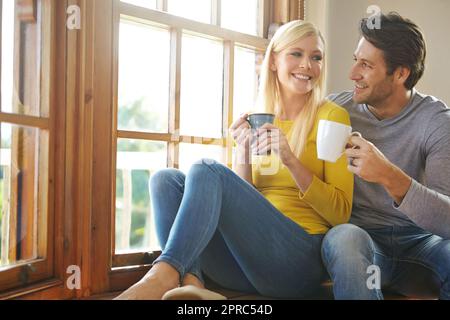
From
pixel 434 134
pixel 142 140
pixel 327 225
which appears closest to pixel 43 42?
pixel 142 140

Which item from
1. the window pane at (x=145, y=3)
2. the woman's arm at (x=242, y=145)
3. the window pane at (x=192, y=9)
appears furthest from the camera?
the window pane at (x=192, y=9)

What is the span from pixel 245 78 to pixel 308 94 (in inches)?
14.5

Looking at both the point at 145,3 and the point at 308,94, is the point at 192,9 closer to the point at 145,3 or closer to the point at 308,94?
the point at 145,3

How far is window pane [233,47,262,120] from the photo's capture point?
5.92ft

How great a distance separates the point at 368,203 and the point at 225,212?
17.5 inches

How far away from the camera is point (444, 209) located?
47.3 inches

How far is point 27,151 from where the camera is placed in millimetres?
1289

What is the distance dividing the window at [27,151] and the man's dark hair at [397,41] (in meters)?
0.87

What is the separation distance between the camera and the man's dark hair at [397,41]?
1.45 metres

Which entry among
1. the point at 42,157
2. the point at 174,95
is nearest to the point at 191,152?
the point at 174,95

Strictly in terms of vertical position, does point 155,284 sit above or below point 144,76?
below

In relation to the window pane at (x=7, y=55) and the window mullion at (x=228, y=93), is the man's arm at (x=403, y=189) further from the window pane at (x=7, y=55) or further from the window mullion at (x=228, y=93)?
the window pane at (x=7, y=55)

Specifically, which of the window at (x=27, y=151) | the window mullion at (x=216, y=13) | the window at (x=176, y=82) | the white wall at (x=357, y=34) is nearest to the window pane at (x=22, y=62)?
the window at (x=27, y=151)
